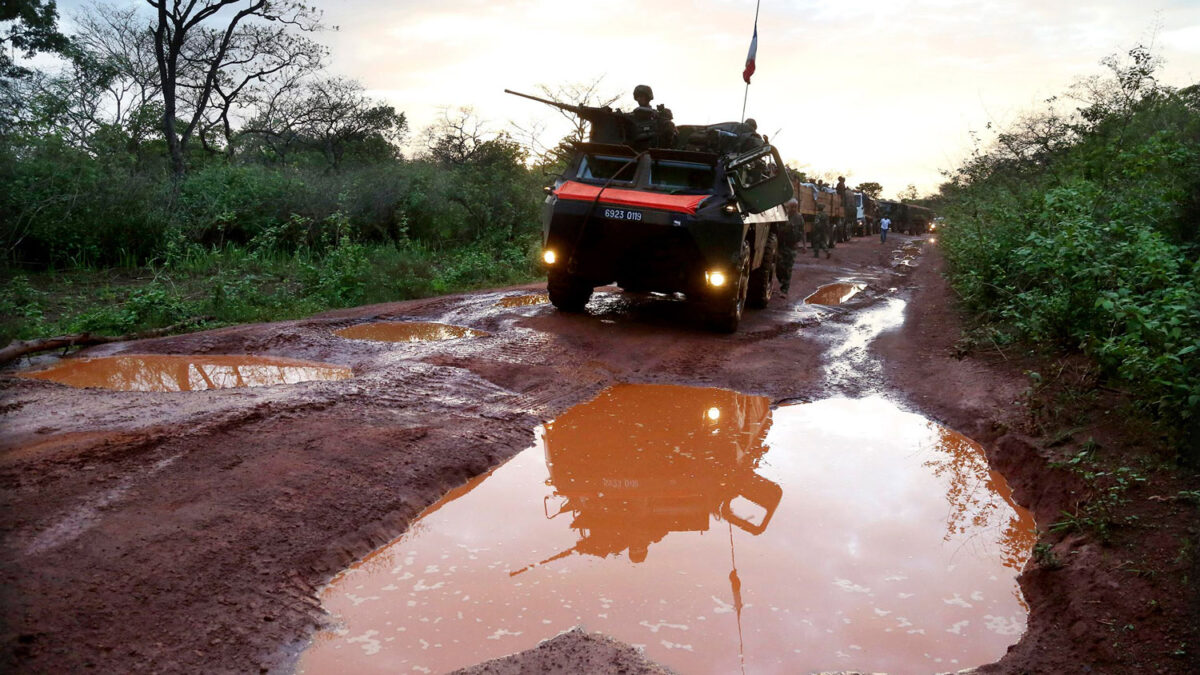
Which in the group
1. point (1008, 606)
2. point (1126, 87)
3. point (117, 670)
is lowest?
point (1008, 606)

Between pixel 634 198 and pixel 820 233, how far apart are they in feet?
53.0

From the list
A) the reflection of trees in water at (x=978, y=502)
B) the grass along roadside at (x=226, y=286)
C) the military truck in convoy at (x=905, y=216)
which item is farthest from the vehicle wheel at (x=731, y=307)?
the military truck in convoy at (x=905, y=216)

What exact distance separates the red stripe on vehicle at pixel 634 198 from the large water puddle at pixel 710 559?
3.08m

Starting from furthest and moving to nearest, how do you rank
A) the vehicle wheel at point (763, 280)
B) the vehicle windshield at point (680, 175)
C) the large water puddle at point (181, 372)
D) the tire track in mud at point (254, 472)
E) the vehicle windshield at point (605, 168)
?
the vehicle wheel at point (763, 280) < the vehicle windshield at point (605, 168) < the vehicle windshield at point (680, 175) < the large water puddle at point (181, 372) < the tire track in mud at point (254, 472)

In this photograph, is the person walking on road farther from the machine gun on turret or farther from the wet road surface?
the wet road surface

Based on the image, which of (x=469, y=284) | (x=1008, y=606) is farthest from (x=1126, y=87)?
(x=1008, y=606)

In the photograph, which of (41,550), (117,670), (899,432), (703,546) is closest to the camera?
(117,670)

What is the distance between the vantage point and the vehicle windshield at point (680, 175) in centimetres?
884

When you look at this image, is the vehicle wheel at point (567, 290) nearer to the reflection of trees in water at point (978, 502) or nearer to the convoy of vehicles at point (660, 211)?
the convoy of vehicles at point (660, 211)

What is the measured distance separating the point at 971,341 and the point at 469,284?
7.97 meters

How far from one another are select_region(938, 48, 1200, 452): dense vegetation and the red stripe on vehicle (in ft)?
9.98

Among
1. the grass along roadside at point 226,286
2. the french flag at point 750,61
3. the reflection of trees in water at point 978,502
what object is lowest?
the reflection of trees in water at point 978,502

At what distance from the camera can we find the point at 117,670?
104 inches

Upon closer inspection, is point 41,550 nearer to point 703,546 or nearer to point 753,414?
Answer: point 703,546
